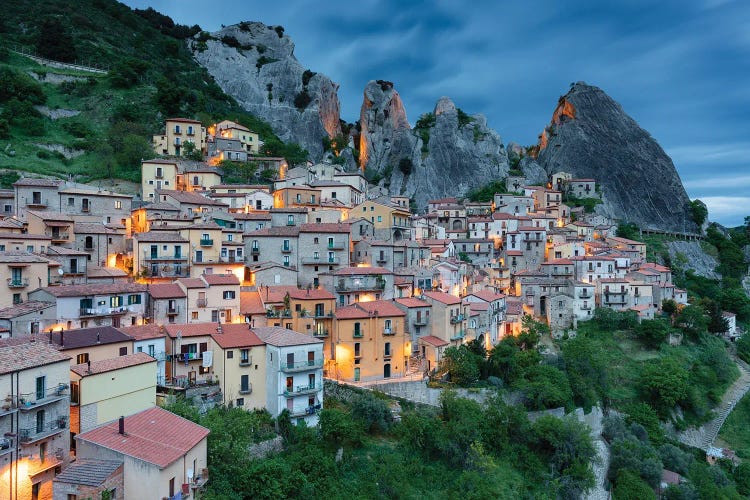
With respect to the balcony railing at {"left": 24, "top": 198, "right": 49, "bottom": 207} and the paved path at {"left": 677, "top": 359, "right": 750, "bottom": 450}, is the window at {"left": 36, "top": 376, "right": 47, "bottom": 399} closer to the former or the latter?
the balcony railing at {"left": 24, "top": 198, "right": 49, "bottom": 207}

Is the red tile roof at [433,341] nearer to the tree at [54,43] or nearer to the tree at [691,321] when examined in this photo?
the tree at [691,321]

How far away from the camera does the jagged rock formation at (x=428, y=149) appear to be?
320 feet

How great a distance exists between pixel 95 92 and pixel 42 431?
67052mm

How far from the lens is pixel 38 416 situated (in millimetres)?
19391

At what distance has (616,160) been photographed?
103 meters

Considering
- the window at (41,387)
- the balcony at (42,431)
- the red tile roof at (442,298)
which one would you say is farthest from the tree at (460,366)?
the window at (41,387)

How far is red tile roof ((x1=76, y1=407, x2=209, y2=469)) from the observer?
19109 millimetres

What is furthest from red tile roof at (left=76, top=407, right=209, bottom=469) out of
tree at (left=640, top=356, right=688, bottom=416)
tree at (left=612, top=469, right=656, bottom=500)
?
tree at (left=640, top=356, right=688, bottom=416)

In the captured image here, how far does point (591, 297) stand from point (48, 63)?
8481 centimetres

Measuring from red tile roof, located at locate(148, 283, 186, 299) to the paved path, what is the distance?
143 feet

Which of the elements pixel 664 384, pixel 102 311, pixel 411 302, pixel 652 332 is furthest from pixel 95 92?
pixel 664 384

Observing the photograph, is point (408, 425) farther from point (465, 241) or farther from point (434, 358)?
point (465, 241)

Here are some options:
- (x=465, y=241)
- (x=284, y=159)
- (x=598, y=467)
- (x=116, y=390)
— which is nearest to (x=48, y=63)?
(x=284, y=159)

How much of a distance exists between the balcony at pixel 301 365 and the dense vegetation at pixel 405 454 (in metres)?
2.61
